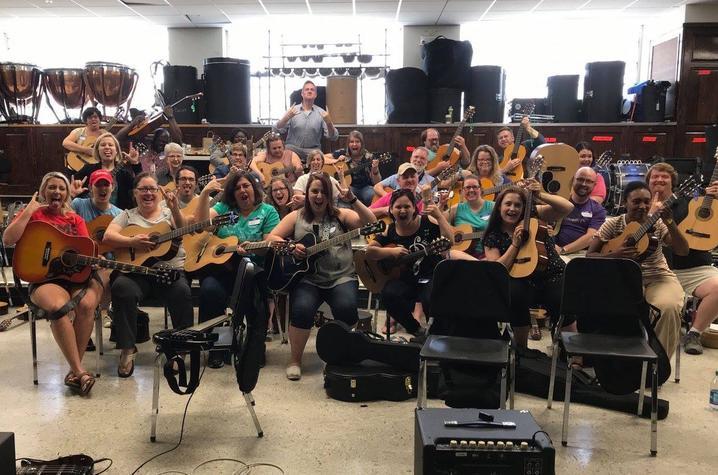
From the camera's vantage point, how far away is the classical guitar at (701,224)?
4.20m

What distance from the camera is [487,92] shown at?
8.77 m

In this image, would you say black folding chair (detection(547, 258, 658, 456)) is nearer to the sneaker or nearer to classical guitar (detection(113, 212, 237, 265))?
the sneaker

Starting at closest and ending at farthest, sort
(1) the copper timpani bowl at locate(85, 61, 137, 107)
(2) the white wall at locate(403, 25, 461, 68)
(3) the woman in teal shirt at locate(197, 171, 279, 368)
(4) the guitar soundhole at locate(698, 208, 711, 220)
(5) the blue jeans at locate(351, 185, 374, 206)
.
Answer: (3) the woman in teal shirt at locate(197, 171, 279, 368)
(4) the guitar soundhole at locate(698, 208, 711, 220)
(5) the blue jeans at locate(351, 185, 374, 206)
(1) the copper timpani bowl at locate(85, 61, 137, 107)
(2) the white wall at locate(403, 25, 461, 68)

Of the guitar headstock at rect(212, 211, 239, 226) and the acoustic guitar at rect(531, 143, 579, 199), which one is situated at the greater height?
the acoustic guitar at rect(531, 143, 579, 199)

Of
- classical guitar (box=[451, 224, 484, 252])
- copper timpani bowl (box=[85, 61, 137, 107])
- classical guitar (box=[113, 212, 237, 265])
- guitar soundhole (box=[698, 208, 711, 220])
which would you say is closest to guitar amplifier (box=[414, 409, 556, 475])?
classical guitar (box=[451, 224, 484, 252])

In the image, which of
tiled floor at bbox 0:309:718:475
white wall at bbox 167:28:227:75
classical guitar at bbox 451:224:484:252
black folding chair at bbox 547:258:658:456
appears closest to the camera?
tiled floor at bbox 0:309:718:475

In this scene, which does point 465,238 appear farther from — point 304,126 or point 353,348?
point 304,126

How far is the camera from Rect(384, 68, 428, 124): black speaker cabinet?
28.6ft

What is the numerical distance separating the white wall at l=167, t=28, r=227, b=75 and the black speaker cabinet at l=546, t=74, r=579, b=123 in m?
5.32

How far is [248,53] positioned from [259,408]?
324 inches

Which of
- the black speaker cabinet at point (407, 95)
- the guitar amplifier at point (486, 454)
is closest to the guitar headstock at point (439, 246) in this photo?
the guitar amplifier at point (486, 454)

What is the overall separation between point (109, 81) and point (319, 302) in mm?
6135

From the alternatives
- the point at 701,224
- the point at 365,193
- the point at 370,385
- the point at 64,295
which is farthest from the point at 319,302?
the point at 701,224

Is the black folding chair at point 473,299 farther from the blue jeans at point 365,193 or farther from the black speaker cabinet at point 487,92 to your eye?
the black speaker cabinet at point 487,92
